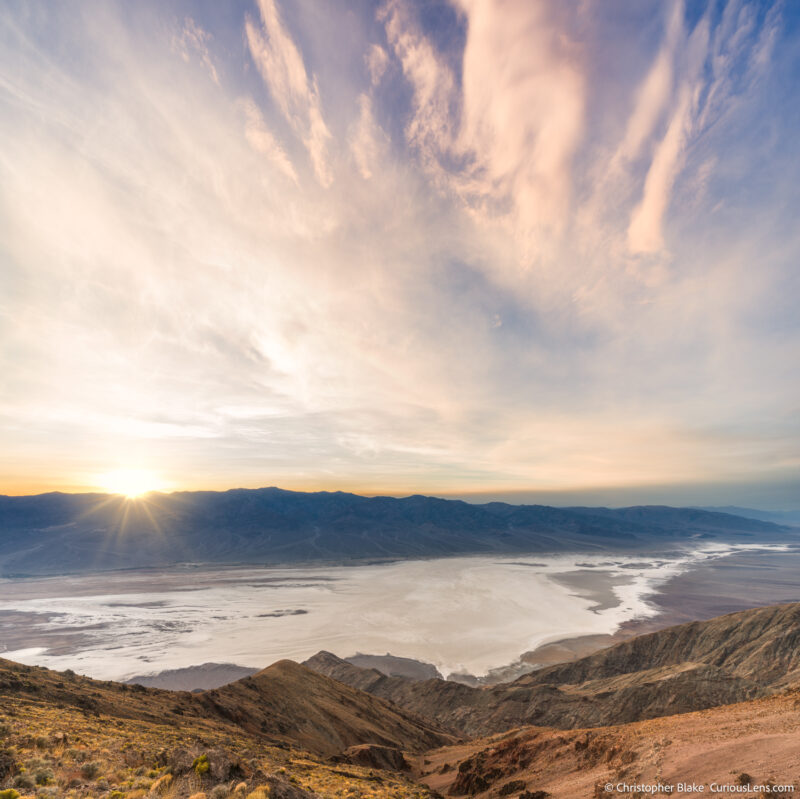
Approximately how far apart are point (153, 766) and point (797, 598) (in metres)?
199

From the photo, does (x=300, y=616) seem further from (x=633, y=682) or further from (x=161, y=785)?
(x=161, y=785)

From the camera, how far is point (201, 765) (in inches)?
436

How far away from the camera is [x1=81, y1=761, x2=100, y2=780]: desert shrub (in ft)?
35.6

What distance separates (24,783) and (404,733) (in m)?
41.3

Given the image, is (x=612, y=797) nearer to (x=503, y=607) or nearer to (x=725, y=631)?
(x=725, y=631)

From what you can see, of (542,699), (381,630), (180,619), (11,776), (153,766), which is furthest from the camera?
(180,619)

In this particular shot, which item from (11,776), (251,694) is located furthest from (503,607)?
(11,776)

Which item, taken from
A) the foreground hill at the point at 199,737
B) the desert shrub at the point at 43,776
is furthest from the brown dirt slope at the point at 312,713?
the desert shrub at the point at 43,776

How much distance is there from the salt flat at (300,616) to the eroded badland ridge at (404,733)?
4008 cm

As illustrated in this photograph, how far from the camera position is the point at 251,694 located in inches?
1444

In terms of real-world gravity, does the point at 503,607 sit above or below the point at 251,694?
below

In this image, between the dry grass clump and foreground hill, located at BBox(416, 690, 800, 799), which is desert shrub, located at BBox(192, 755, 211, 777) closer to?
the dry grass clump

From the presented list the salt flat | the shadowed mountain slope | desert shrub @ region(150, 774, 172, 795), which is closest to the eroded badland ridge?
desert shrub @ region(150, 774, 172, 795)

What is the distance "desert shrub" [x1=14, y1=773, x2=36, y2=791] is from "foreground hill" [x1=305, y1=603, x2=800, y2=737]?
53337mm
